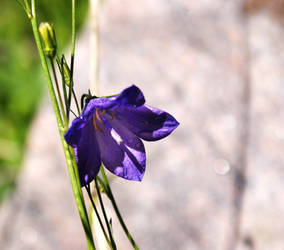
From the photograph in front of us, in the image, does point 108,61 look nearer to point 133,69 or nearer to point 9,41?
point 133,69

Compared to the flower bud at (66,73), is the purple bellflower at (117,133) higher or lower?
Answer: lower

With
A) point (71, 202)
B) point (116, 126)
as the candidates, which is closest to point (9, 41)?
point (71, 202)

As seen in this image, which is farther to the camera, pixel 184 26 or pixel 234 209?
pixel 184 26

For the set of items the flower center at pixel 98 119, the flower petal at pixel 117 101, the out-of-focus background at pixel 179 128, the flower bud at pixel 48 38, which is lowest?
the out-of-focus background at pixel 179 128

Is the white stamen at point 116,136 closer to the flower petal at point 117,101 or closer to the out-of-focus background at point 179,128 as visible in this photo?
the flower petal at point 117,101

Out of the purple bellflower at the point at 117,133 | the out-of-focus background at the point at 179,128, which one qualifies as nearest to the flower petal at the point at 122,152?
the purple bellflower at the point at 117,133

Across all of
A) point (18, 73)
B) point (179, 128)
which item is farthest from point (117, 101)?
point (18, 73)

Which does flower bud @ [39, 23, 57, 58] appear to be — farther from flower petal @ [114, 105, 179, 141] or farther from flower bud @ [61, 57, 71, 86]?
flower petal @ [114, 105, 179, 141]
